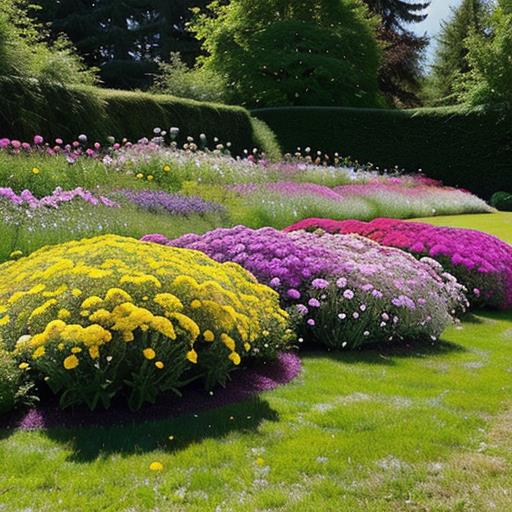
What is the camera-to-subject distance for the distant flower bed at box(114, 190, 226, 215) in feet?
29.6

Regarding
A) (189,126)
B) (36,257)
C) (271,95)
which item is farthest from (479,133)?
(36,257)

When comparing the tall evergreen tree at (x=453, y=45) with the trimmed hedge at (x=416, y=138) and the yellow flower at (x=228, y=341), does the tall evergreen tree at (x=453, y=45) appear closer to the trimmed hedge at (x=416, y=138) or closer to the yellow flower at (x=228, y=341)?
the trimmed hedge at (x=416, y=138)

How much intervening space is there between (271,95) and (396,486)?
23.6 m

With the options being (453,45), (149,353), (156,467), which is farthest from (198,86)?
(156,467)

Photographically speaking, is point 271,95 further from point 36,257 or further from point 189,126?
point 36,257

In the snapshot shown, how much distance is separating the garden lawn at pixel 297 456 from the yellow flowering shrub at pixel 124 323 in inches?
11.9

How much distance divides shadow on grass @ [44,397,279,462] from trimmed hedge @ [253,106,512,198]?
19.1 metres

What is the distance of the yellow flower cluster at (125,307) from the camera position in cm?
349

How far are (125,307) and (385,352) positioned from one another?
2824mm

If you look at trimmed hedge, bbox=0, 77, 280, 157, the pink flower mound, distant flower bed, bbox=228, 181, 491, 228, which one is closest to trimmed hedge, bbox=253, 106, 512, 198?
trimmed hedge, bbox=0, 77, 280, 157

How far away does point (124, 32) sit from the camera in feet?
109

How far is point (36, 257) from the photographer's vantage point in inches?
200

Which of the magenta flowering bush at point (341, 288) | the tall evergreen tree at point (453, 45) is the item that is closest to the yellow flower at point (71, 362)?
the magenta flowering bush at point (341, 288)

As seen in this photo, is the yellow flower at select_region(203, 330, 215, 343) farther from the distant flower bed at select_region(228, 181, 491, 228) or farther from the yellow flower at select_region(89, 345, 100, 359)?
the distant flower bed at select_region(228, 181, 491, 228)
